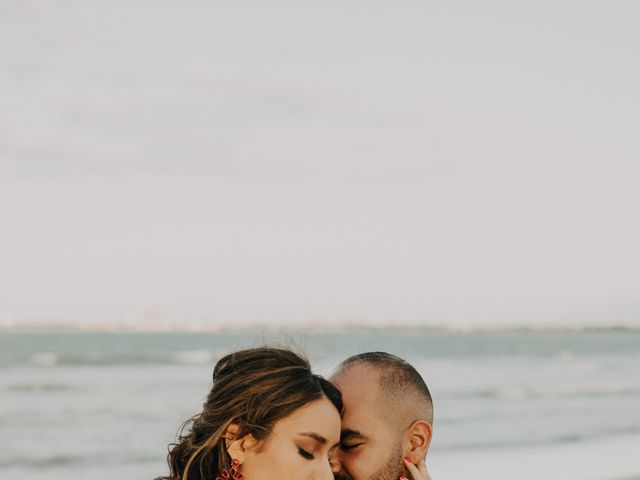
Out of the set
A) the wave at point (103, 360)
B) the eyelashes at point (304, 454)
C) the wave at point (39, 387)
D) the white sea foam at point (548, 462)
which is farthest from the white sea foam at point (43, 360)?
the eyelashes at point (304, 454)

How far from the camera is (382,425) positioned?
10.3 feet

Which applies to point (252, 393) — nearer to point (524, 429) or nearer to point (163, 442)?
point (163, 442)

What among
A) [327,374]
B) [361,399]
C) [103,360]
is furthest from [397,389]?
[103,360]

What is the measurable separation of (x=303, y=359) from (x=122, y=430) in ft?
47.4

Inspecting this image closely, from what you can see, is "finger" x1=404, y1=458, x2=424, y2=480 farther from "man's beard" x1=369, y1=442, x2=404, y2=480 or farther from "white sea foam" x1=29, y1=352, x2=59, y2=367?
"white sea foam" x1=29, y1=352, x2=59, y2=367

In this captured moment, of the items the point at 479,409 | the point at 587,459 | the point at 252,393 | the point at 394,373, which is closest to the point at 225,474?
the point at 252,393

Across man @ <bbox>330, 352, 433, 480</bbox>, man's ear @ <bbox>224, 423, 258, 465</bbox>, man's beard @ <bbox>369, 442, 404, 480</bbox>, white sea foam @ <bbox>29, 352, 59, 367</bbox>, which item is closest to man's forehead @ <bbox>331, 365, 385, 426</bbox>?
man @ <bbox>330, 352, 433, 480</bbox>

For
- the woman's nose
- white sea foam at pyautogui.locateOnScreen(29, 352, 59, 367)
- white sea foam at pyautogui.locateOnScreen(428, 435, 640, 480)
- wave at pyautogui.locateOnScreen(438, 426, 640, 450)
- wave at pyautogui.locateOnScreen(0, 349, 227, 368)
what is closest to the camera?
the woman's nose

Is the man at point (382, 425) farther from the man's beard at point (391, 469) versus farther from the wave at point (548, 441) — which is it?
the wave at point (548, 441)

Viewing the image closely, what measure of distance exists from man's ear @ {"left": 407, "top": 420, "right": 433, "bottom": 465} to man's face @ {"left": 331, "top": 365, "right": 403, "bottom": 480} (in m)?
0.05

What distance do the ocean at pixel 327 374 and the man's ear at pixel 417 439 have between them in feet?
1.30

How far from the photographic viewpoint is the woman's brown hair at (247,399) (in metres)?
2.94

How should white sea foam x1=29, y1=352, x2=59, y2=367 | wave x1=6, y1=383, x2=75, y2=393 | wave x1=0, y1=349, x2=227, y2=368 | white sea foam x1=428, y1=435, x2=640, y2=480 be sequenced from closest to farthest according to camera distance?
white sea foam x1=428, y1=435, x2=640, y2=480
wave x1=6, y1=383, x2=75, y2=393
wave x1=0, y1=349, x2=227, y2=368
white sea foam x1=29, y1=352, x2=59, y2=367

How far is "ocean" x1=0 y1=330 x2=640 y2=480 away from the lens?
11.6 m
